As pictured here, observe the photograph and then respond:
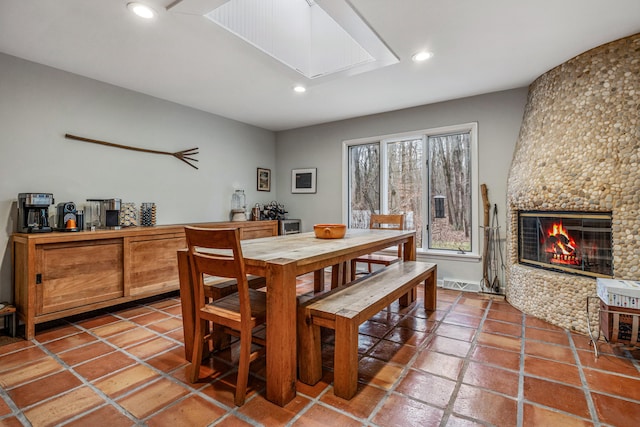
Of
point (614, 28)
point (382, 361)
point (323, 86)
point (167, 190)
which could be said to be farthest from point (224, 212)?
point (614, 28)

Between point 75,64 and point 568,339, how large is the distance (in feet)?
A: 16.5

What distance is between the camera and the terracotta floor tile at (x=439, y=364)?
197 cm

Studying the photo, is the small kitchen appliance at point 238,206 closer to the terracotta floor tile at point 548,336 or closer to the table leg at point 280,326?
the table leg at point 280,326

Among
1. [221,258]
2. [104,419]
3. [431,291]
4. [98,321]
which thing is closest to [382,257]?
[431,291]

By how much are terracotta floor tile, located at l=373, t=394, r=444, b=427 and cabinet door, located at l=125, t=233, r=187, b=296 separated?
2.71 meters

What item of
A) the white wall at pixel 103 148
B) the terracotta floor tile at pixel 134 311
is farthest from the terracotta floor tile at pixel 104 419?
the white wall at pixel 103 148

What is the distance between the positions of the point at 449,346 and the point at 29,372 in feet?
9.54

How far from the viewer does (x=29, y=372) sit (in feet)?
6.50

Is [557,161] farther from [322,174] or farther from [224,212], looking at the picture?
[224,212]

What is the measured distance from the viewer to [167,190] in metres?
3.96

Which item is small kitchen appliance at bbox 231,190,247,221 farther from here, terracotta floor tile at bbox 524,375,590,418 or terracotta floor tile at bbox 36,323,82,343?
terracotta floor tile at bbox 524,375,590,418

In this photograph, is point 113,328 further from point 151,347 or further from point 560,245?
point 560,245

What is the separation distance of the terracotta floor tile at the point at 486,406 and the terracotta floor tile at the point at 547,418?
54 mm

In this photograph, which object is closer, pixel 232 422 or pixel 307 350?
pixel 232 422
